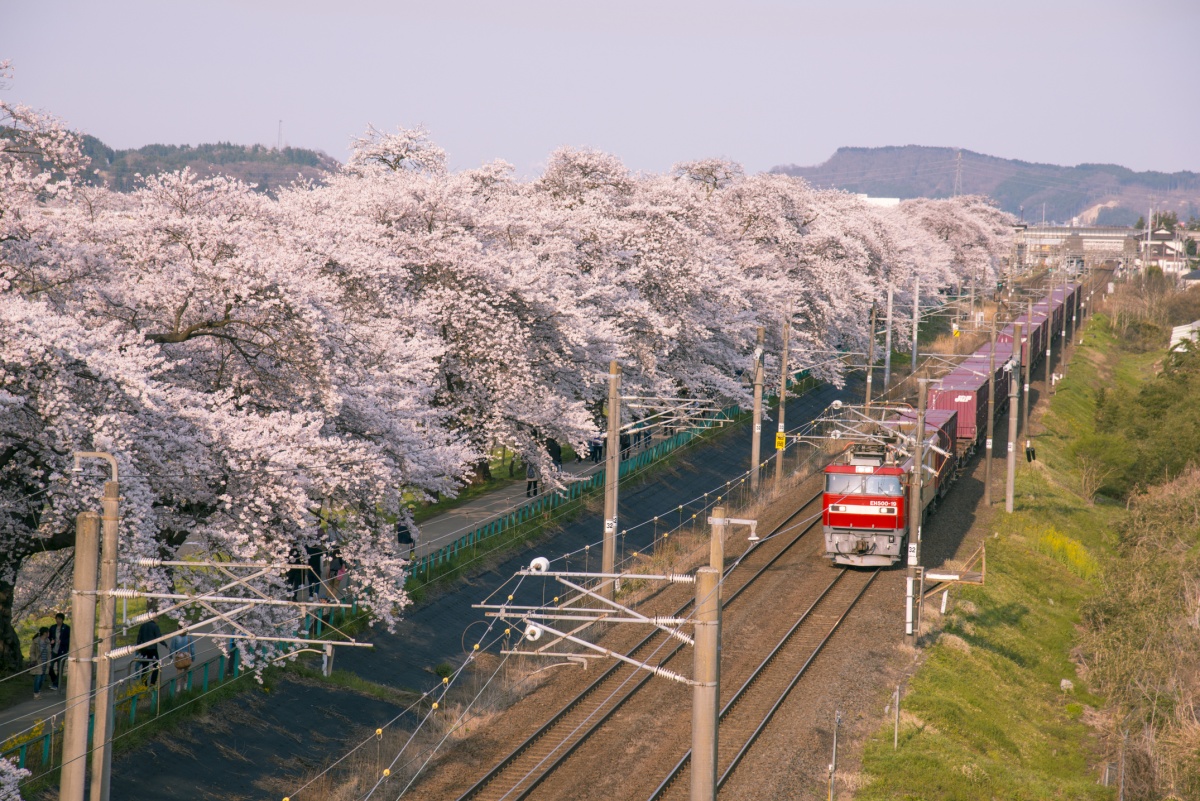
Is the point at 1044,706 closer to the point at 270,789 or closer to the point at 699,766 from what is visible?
the point at 699,766

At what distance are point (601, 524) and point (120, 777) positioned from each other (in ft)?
72.2

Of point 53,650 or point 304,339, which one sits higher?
point 304,339

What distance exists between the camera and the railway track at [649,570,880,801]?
21.8 metres

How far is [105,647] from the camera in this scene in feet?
45.0

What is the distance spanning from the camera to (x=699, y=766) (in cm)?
1556

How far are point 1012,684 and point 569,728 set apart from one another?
12407mm

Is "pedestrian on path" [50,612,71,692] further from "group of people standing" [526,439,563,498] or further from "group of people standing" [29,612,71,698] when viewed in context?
"group of people standing" [526,439,563,498]

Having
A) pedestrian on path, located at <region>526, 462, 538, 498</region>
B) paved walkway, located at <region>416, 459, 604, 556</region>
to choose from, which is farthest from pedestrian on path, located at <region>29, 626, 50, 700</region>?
pedestrian on path, located at <region>526, 462, 538, 498</region>

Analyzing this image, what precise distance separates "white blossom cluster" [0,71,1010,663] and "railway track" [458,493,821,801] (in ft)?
14.0

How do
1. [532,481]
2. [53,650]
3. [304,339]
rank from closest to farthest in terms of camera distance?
[53,650]
[304,339]
[532,481]

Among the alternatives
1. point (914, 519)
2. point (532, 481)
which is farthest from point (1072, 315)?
point (914, 519)

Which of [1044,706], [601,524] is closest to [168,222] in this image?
[601,524]

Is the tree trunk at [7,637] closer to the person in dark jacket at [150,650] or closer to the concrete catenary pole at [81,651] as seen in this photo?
the person in dark jacket at [150,650]

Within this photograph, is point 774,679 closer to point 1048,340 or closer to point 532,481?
point 532,481
